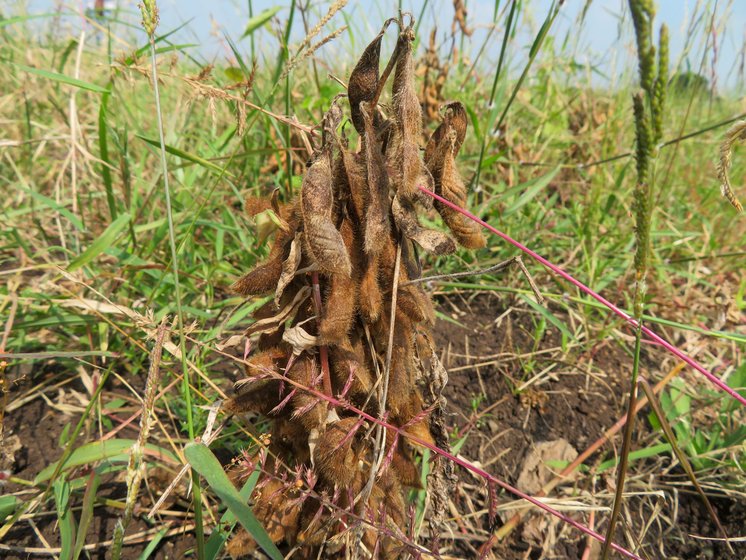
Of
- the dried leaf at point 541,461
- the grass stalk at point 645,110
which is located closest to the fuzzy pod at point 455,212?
the grass stalk at point 645,110

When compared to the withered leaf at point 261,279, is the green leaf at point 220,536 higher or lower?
lower

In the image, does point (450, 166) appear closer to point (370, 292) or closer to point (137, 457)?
point (370, 292)

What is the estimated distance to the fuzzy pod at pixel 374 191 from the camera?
0.85 meters

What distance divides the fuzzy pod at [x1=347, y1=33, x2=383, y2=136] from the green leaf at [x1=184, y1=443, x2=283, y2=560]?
1.87 feet

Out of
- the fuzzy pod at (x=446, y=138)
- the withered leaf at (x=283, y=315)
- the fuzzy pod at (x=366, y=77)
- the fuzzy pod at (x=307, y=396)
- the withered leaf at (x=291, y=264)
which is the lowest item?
the fuzzy pod at (x=307, y=396)

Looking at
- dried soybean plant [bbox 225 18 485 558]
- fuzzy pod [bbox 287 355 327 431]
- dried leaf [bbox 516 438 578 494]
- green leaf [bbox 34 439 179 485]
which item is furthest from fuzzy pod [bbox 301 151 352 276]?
dried leaf [bbox 516 438 578 494]

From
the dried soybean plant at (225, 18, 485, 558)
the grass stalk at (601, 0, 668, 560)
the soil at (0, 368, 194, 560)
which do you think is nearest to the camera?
the grass stalk at (601, 0, 668, 560)

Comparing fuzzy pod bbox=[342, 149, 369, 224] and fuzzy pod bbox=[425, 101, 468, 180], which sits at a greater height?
fuzzy pod bbox=[425, 101, 468, 180]

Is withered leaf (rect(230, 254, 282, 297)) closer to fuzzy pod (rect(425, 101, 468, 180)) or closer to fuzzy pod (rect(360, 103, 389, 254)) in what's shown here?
fuzzy pod (rect(360, 103, 389, 254))

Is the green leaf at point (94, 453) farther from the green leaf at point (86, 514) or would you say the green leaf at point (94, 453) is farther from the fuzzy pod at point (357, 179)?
the fuzzy pod at point (357, 179)

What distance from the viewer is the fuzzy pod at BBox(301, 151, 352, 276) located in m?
0.82

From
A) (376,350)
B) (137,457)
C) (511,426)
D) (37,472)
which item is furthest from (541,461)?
(37,472)

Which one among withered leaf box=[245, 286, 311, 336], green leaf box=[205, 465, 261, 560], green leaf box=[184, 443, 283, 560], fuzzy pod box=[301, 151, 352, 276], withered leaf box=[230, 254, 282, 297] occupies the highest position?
fuzzy pod box=[301, 151, 352, 276]

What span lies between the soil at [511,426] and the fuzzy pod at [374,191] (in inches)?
24.1
